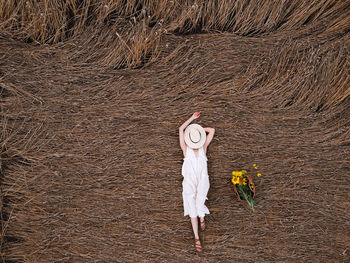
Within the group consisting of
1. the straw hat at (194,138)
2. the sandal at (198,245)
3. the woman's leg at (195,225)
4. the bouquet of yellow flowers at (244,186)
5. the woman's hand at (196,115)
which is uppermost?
the woman's hand at (196,115)

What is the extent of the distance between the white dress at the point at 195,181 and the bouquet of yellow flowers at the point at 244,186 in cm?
29

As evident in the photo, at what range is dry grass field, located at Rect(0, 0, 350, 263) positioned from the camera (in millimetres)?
2367

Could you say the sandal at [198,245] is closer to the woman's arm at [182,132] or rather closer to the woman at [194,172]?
the woman at [194,172]

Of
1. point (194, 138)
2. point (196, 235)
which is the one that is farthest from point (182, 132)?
point (196, 235)

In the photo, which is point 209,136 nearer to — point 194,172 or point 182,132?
point 182,132

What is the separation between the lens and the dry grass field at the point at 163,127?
237 centimetres

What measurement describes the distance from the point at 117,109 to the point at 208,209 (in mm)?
1373

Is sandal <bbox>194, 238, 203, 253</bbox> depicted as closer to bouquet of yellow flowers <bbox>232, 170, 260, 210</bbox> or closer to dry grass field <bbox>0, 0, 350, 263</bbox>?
dry grass field <bbox>0, 0, 350, 263</bbox>

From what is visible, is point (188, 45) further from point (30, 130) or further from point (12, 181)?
point (12, 181)

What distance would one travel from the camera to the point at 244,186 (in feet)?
7.95

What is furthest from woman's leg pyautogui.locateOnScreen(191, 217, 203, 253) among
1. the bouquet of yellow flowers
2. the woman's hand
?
the woman's hand

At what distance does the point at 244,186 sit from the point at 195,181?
1.67 ft

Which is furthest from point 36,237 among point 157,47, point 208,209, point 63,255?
point 157,47

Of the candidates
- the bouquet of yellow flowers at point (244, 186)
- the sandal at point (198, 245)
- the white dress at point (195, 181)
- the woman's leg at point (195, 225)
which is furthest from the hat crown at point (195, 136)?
the sandal at point (198, 245)
